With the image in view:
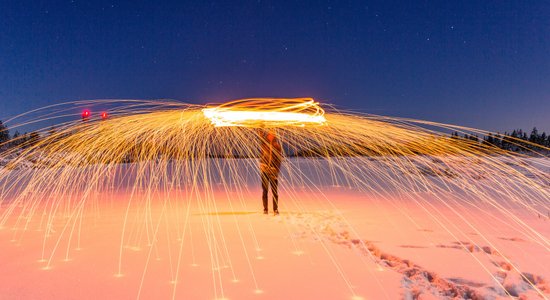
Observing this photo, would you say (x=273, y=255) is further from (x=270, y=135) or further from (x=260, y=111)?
(x=270, y=135)

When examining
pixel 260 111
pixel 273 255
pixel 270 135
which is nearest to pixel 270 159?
pixel 270 135

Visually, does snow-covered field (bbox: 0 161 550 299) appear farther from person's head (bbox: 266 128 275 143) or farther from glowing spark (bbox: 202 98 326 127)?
glowing spark (bbox: 202 98 326 127)

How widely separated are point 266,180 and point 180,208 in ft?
4.66

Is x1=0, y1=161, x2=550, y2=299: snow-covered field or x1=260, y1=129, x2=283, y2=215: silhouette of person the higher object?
x1=260, y1=129, x2=283, y2=215: silhouette of person

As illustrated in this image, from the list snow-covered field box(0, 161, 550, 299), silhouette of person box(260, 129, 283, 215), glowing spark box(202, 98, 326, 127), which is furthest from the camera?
silhouette of person box(260, 129, 283, 215)

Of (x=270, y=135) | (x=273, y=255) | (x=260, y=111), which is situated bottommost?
(x=273, y=255)

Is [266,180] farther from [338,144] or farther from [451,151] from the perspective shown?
[451,151]

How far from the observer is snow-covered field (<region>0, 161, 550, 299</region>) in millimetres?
2719

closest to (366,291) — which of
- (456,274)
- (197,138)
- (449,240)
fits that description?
(456,274)

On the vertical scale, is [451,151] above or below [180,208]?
above

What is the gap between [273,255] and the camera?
347 centimetres

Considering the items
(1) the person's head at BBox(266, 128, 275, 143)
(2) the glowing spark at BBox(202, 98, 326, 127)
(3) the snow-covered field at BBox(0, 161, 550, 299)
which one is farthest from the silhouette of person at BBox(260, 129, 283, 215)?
(2) the glowing spark at BBox(202, 98, 326, 127)

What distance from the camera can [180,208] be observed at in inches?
237

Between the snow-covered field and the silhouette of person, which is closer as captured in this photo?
the snow-covered field
